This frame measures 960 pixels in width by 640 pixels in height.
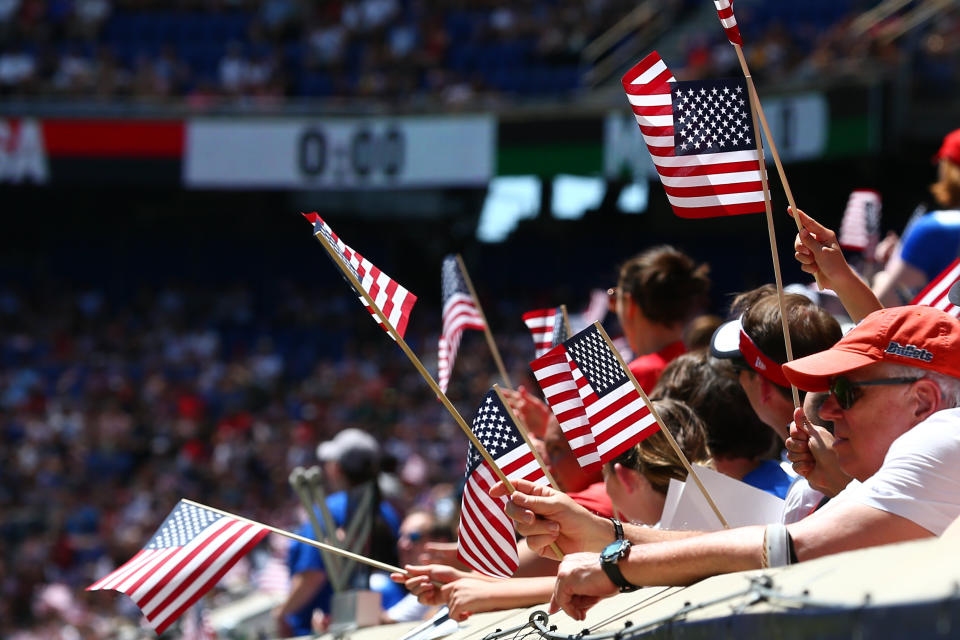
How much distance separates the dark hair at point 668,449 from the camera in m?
2.91

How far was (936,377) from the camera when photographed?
7.23ft

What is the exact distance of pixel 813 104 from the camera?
42.8 feet

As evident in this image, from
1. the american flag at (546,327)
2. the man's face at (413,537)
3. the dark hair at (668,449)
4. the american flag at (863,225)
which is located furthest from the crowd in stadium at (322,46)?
the dark hair at (668,449)

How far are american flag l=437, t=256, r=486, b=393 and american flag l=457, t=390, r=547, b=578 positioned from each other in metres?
1.16

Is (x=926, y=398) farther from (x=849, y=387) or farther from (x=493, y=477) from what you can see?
(x=493, y=477)

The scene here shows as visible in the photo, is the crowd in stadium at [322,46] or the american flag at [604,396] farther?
the crowd in stadium at [322,46]

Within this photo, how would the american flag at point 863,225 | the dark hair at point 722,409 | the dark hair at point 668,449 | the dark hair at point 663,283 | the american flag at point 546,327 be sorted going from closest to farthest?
the dark hair at point 668,449 → the dark hair at point 722,409 → the dark hair at point 663,283 → the american flag at point 546,327 → the american flag at point 863,225

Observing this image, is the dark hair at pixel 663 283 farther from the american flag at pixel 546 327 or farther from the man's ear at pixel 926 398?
the man's ear at pixel 926 398

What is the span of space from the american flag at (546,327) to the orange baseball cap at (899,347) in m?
1.80

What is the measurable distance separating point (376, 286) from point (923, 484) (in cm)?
131

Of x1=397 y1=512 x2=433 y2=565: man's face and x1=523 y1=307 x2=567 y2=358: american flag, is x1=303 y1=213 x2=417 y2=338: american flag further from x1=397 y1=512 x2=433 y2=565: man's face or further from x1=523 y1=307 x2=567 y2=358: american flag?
x1=397 y1=512 x2=433 y2=565: man's face

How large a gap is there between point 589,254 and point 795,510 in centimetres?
1522

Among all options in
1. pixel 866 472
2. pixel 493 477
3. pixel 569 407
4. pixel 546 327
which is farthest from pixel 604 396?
pixel 546 327

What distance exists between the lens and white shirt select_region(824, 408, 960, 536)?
2.01m
